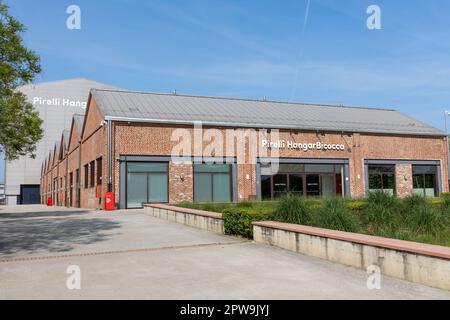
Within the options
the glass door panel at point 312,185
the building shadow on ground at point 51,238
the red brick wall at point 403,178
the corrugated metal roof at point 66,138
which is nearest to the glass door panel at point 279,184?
the glass door panel at point 312,185

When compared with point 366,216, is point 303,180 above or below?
above

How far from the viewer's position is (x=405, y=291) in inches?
224

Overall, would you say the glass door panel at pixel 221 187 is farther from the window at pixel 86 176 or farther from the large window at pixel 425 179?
the large window at pixel 425 179

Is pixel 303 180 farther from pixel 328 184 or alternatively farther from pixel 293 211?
pixel 293 211

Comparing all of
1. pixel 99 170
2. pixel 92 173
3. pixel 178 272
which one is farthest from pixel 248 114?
pixel 178 272

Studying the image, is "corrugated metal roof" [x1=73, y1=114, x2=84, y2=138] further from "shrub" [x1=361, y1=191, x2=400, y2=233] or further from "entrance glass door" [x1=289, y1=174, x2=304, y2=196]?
"shrub" [x1=361, y1=191, x2=400, y2=233]

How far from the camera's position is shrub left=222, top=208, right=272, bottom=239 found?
10.9m

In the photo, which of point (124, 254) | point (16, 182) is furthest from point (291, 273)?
point (16, 182)

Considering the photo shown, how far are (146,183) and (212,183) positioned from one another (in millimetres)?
4435

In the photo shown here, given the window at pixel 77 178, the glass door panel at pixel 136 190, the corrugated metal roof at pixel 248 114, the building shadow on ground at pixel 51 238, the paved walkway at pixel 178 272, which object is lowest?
the paved walkway at pixel 178 272

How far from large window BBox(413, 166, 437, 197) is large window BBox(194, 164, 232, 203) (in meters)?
15.9

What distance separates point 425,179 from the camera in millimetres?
34781

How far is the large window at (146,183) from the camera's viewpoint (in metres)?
26.6
